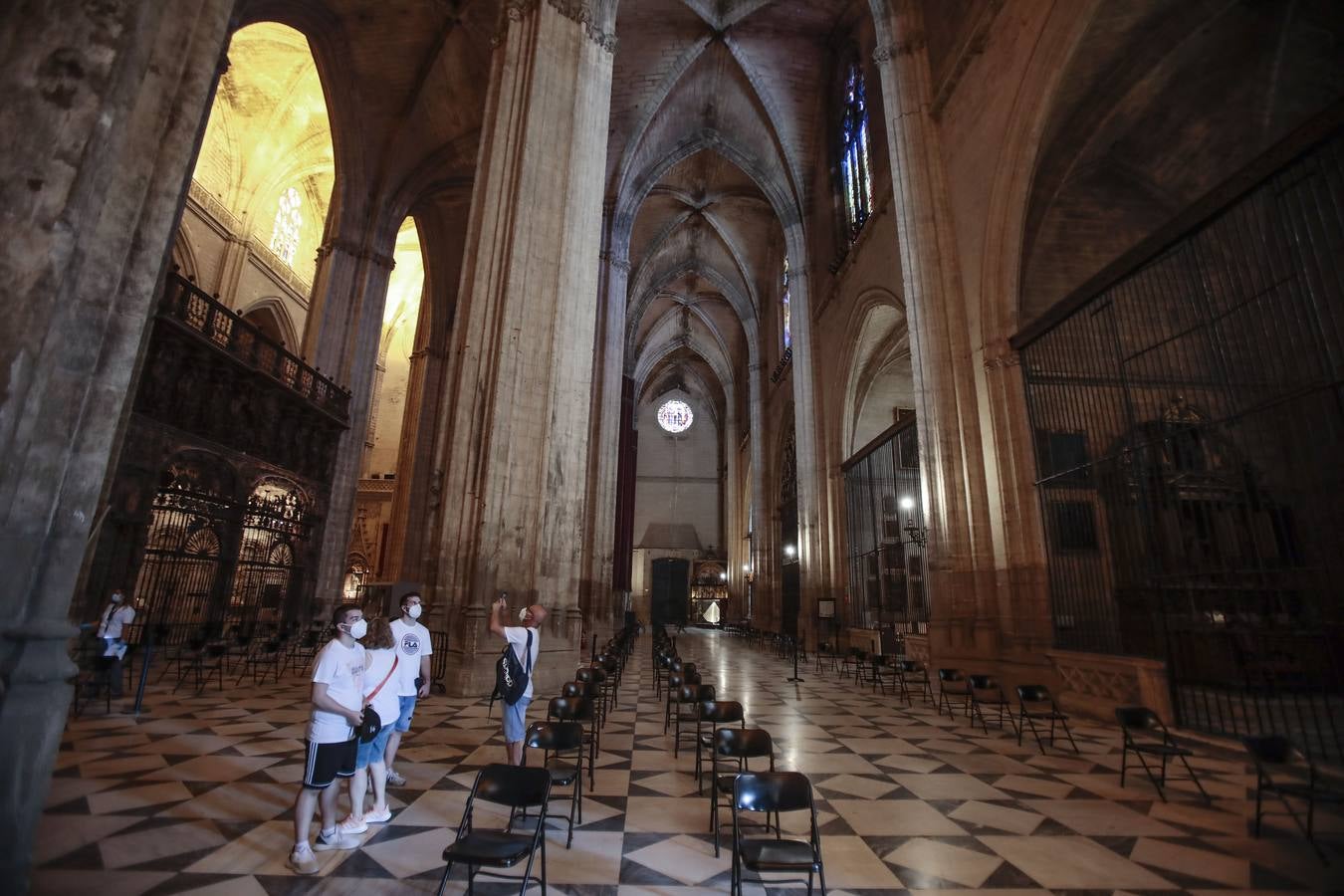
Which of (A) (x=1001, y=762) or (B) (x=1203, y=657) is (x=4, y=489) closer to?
(A) (x=1001, y=762)

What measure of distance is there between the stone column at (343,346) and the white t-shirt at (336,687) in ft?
42.7

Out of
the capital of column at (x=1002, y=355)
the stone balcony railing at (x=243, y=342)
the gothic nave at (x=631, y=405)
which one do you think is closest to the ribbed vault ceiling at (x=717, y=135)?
the gothic nave at (x=631, y=405)

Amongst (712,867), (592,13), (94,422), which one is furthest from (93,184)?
(592,13)

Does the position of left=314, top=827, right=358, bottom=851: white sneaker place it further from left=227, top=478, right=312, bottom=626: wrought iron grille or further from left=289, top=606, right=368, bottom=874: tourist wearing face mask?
left=227, top=478, right=312, bottom=626: wrought iron grille

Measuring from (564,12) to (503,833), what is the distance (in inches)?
433

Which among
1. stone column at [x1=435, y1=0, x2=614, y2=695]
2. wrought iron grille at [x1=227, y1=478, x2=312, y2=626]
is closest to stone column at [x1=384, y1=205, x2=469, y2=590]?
wrought iron grille at [x1=227, y1=478, x2=312, y2=626]

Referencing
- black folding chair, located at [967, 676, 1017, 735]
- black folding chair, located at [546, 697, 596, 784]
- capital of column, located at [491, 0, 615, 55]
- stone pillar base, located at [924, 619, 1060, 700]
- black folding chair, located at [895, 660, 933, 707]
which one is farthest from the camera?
capital of column, located at [491, 0, 615, 55]

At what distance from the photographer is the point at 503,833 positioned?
238cm

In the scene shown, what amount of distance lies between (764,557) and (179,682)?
754 inches

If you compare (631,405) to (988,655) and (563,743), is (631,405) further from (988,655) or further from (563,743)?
(563,743)

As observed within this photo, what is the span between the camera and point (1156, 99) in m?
9.91

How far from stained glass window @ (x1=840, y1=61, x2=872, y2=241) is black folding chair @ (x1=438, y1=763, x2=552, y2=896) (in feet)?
49.3

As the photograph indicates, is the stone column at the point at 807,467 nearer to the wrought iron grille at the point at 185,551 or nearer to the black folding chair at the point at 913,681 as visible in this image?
the black folding chair at the point at 913,681

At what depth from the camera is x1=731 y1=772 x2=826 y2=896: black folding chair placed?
2.19 m
